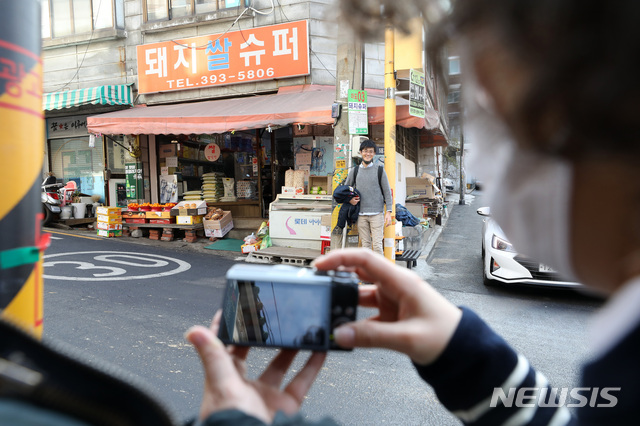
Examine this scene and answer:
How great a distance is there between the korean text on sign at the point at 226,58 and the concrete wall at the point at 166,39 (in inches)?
7.9

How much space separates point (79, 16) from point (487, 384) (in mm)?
14112

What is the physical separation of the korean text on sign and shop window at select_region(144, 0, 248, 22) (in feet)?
2.41

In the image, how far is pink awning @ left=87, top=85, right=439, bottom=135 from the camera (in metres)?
7.34

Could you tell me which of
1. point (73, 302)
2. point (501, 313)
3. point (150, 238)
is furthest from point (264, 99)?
point (501, 313)

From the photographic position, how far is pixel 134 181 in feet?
36.0

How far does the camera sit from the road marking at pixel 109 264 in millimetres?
5918

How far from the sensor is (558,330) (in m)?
4.20

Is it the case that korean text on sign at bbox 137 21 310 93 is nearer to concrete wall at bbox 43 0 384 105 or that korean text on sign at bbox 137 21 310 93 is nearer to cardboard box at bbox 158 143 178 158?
concrete wall at bbox 43 0 384 105

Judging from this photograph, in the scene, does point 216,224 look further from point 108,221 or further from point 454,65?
point 454,65

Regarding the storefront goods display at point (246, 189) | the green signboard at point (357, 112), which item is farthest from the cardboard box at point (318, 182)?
the green signboard at point (357, 112)

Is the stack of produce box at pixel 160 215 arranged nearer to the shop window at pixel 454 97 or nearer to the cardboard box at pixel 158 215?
the cardboard box at pixel 158 215

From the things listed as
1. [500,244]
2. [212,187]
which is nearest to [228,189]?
[212,187]

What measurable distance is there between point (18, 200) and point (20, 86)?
30cm

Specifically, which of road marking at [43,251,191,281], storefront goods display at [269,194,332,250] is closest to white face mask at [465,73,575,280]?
road marking at [43,251,191,281]
